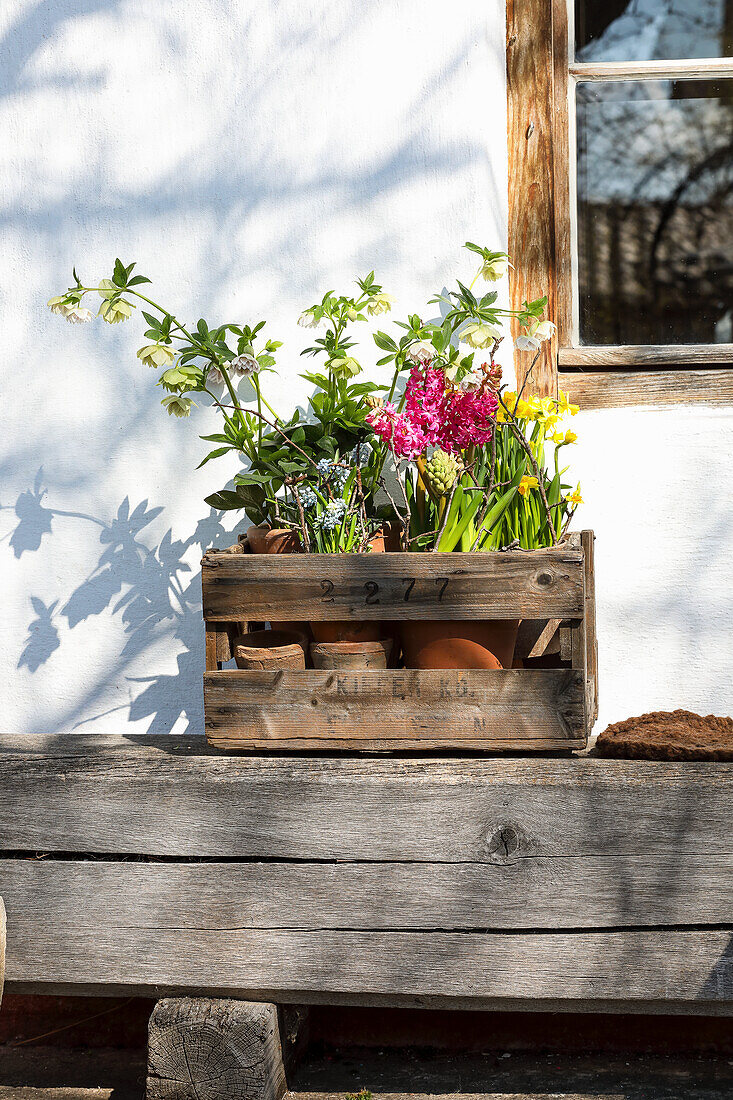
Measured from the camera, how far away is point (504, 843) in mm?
1666

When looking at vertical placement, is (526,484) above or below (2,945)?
above

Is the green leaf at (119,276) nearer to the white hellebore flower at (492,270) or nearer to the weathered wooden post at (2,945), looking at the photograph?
the white hellebore flower at (492,270)

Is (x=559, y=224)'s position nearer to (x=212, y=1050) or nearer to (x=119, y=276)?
(x=119, y=276)

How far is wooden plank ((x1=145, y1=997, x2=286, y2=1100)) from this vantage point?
1708mm

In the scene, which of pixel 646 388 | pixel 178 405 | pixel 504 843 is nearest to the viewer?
pixel 504 843

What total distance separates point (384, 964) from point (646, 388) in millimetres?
1282

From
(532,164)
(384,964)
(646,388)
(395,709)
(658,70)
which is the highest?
(658,70)

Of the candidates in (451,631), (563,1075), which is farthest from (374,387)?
(563,1075)

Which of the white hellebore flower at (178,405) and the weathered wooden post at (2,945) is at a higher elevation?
the white hellebore flower at (178,405)

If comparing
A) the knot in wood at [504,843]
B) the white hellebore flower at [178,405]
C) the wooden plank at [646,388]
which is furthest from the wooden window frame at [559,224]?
the knot in wood at [504,843]

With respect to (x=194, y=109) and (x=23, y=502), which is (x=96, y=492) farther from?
(x=194, y=109)

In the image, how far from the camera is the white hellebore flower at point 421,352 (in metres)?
1.85

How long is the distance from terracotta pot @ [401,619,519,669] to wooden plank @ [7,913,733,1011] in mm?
444

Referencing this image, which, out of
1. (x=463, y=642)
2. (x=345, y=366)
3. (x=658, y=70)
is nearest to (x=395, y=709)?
(x=463, y=642)
